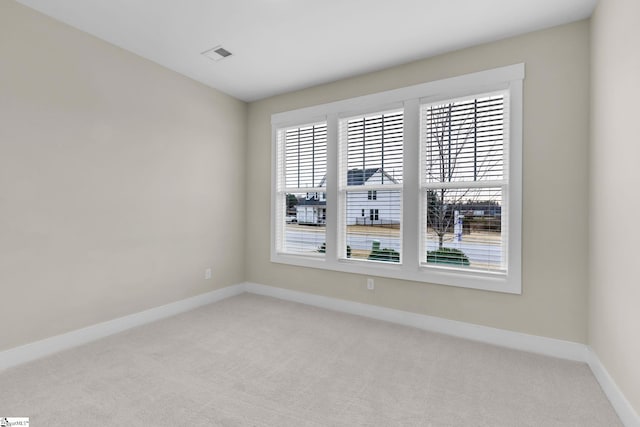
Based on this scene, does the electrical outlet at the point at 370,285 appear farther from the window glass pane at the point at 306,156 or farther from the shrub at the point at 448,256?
the window glass pane at the point at 306,156

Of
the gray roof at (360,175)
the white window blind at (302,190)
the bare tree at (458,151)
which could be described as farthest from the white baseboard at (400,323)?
the gray roof at (360,175)

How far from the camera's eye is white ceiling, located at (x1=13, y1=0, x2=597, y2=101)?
7.47 ft

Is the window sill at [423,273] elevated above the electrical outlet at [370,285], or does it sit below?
above

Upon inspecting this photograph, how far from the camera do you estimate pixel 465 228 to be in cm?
288

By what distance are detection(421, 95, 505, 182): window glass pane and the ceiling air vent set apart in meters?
2.04

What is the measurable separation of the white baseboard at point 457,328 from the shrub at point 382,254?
53cm

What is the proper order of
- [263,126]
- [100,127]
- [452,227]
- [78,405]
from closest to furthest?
1. [78,405]
2. [100,127]
3. [452,227]
4. [263,126]

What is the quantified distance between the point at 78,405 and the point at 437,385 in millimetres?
2261

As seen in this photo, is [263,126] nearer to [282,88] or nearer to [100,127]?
[282,88]

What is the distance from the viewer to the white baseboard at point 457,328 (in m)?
2.46

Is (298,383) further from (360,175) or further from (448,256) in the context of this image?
(360,175)

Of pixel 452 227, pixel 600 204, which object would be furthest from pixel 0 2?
pixel 600 204

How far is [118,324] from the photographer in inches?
114

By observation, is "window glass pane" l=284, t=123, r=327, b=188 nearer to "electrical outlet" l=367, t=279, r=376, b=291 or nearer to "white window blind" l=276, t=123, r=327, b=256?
"white window blind" l=276, t=123, r=327, b=256
